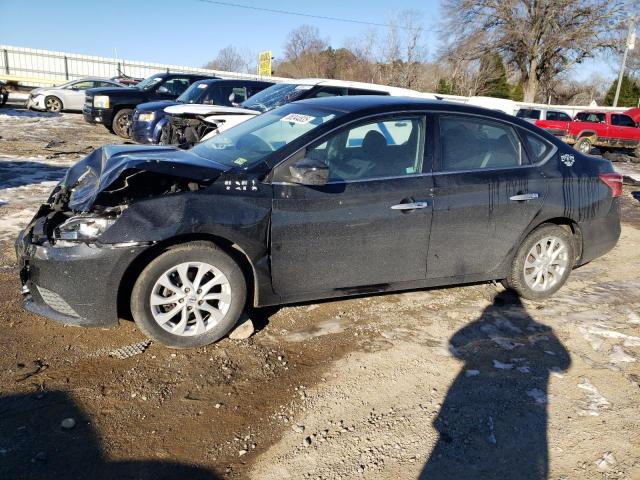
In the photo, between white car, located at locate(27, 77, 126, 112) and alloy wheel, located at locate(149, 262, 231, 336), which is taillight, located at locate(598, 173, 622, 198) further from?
white car, located at locate(27, 77, 126, 112)

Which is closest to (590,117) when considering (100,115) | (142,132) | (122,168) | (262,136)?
(100,115)

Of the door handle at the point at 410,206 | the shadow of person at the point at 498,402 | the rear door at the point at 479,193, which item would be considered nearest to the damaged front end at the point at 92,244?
the door handle at the point at 410,206

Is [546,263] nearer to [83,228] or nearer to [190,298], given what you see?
[190,298]

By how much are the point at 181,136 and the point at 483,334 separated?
21.2 feet

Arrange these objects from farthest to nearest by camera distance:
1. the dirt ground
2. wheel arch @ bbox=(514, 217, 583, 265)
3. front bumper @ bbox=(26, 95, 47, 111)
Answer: front bumper @ bbox=(26, 95, 47, 111) → wheel arch @ bbox=(514, 217, 583, 265) → the dirt ground

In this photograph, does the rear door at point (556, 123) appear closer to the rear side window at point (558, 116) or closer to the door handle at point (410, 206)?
the rear side window at point (558, 116)

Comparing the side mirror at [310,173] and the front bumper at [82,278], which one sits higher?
the side mirror at [310,173]

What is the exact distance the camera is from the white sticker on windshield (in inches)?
170

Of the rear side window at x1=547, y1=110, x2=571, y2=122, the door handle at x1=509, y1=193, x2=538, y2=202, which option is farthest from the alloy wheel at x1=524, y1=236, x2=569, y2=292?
the rear side window at x1=547, y1=110, x2=571, y2=122

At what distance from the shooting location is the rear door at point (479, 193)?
4.28 metres

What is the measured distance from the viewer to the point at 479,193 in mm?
4375

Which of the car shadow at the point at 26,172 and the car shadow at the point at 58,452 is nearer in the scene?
the car shadow at the point at 58,452

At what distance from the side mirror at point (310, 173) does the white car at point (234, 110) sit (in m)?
4.58

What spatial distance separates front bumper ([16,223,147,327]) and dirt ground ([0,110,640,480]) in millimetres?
278
